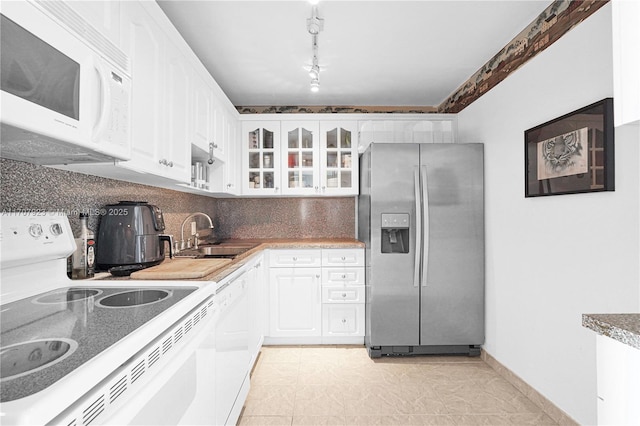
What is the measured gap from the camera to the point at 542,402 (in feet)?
7.03

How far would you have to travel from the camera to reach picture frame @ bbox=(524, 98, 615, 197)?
161cm

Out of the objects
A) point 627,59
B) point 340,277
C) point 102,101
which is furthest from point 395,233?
point 102,101

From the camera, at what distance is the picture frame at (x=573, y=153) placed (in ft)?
5.28

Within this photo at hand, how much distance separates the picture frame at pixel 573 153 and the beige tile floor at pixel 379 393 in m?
1.43

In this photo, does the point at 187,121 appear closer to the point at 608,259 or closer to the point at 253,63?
the point at 253,63

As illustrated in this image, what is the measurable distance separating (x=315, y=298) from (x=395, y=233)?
99cm

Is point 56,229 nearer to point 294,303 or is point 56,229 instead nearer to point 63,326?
point 63,326

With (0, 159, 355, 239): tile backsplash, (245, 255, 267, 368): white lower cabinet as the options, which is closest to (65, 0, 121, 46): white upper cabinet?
(0, 159, 355, 239): tile backsplash

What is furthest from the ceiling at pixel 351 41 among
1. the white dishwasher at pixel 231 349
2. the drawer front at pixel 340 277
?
the drawer front at pixel 340 277

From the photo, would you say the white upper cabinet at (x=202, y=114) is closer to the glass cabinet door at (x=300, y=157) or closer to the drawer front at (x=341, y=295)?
the glass cabinet door at (x=300, y=157)

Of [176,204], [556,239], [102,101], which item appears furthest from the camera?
[176,204]

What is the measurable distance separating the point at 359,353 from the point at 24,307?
254 cm

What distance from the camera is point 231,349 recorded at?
184 centimetres

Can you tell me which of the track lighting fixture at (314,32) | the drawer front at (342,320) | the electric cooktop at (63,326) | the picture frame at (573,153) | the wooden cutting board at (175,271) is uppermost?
the track lighting fixture at (314,32)
